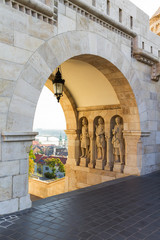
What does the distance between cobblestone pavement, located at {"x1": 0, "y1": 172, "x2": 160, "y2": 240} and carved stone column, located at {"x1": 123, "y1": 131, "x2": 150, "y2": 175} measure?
6.45 ft

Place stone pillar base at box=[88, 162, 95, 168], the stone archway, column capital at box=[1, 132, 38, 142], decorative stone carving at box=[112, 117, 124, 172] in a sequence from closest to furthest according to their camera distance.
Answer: column capital at box=[1, 132, 38, 142] < the stone archway < decorative stone carving at box=[112, 117, 124, 172] < stone pillar base at box=[88, 162, 95, 168]

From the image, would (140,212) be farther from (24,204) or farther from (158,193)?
(24,204)

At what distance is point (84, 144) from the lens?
9250 mm

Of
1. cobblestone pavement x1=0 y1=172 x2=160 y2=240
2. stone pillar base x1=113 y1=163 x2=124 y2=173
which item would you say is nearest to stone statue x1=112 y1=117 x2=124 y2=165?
stone pillar base x1=113 y1=163 x2=124 y2=173

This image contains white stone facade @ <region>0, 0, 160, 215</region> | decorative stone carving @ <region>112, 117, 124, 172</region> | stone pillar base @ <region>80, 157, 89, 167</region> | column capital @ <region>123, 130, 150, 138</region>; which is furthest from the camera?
stone pillar base @ <region>80, 157, 89, 167</region>

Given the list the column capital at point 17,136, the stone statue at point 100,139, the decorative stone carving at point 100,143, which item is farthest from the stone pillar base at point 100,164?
the column capital at point 17,136

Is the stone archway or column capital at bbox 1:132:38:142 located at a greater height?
the stone archway

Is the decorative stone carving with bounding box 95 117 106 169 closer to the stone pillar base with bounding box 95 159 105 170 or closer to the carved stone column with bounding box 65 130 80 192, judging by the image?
the stone pillar base with bounding box 95 159 105 170

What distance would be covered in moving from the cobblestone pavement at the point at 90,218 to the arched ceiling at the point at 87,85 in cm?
362

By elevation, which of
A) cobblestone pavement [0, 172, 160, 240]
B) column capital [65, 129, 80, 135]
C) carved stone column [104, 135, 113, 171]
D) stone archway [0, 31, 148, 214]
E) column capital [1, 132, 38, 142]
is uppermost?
stone archway [0, 31, 148, 214]

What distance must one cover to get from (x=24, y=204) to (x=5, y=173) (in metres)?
0.75

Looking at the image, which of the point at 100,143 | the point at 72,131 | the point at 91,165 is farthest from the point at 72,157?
the point at 100,143

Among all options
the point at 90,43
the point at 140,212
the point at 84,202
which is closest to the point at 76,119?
the point at 90,43

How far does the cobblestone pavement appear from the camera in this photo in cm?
358
